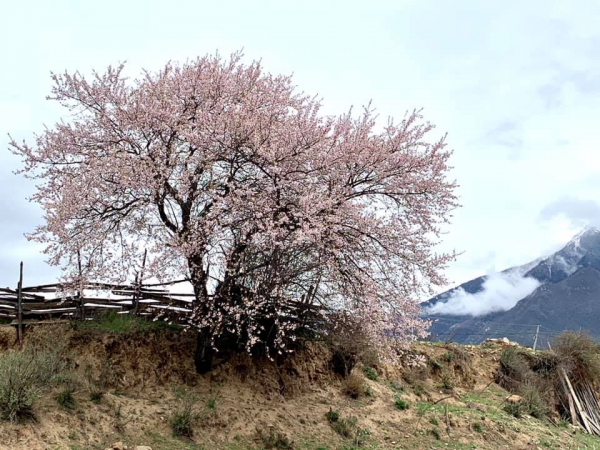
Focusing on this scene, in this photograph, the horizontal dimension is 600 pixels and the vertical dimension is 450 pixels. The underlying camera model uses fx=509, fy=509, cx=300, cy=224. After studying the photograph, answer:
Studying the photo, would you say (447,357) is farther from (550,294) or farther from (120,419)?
(550,294)

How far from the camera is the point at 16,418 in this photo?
8492 millimetres

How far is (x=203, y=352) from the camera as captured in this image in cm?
1193

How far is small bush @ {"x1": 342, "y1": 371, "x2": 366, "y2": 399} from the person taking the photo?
1375 cm

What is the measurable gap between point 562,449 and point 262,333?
8.66 m

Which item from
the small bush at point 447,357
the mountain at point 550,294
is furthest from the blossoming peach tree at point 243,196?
the mountain at point 550,294

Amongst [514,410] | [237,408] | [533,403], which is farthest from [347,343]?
[533,403]

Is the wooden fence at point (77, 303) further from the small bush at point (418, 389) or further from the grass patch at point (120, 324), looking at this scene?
the small bush at point (418, 389)

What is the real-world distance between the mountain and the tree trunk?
79.9 metres

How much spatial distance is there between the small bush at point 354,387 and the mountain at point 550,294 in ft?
251

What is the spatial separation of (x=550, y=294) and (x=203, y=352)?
12199 centimetres

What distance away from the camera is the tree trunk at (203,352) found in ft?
39.0

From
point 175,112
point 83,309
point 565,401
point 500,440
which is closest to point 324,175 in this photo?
point 175,112

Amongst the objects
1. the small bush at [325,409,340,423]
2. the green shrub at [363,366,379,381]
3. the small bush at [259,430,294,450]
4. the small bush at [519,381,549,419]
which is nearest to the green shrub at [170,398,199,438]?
the small bush at [259,430,294,450]

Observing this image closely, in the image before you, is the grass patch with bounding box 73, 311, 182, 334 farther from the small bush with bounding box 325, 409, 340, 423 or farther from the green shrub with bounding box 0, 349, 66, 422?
the small bush with bounding box 325, 409, 340, 423
